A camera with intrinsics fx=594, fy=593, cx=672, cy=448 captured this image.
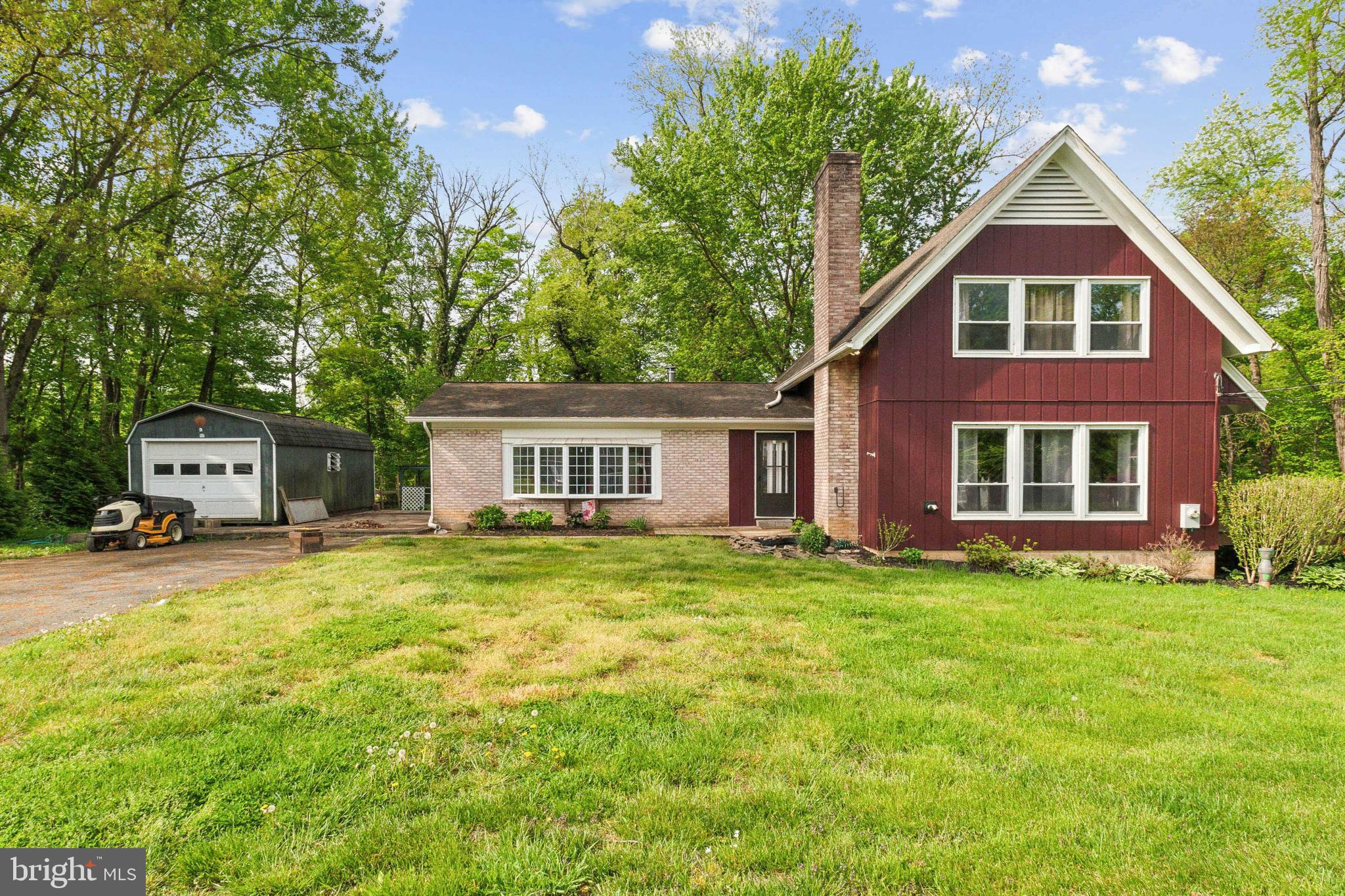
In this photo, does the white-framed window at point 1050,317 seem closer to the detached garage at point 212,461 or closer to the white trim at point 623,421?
the white trim at point 623,421

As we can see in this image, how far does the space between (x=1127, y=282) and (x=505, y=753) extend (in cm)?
1268

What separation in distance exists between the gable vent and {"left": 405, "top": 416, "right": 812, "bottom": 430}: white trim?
6.15 metres

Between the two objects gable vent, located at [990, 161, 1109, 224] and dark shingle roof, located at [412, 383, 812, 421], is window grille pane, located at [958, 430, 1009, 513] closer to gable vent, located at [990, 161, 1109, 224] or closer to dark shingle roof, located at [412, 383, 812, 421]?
gable vent, located at [990, 161, 1109, 224]

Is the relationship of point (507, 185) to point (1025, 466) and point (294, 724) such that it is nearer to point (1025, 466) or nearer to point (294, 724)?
point (1025, 466)

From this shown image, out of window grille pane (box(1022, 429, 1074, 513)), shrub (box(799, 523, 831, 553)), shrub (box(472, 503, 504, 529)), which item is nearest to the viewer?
window grille pane (box(1022, 429, 1074, 513))

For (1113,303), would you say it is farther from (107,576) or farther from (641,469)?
(107,576)

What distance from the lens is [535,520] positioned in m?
→ 14.9

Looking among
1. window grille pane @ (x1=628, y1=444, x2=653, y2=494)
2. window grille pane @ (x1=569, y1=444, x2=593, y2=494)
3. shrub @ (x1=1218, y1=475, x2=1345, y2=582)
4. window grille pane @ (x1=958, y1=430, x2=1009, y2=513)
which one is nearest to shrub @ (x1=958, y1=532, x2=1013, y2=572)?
window grille pane @ (x1=958, y1=430, x2=1009, y2=513)

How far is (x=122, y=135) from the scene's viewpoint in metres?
16.7

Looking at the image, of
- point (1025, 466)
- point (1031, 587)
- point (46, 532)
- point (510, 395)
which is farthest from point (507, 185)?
point (1031, 587)

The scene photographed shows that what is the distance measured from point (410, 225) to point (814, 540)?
25193mm

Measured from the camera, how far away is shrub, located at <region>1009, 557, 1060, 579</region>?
9.97 metres

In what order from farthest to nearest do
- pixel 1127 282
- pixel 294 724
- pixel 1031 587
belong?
pixel 1127 282 → pixel 1031 587 → pixel 294 724
